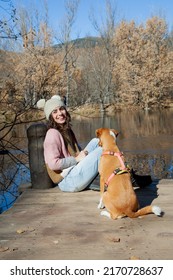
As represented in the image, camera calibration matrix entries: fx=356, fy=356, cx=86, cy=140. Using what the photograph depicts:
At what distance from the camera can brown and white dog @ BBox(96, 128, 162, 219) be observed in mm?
3588

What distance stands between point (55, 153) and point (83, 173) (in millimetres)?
452

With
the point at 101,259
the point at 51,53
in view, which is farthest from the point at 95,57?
the point at 101,259

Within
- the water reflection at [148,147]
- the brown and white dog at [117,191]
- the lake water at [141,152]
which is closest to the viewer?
the brown and white dog at [117,191]

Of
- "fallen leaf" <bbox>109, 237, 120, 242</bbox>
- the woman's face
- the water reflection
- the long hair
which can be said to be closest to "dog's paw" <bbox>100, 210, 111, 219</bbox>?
"fallen leaf" <bbox>109, 237, 120, 242</bbox>

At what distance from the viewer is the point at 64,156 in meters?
4.87

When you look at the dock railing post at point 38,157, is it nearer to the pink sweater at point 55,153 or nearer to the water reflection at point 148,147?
the pink sweater at point 55,153

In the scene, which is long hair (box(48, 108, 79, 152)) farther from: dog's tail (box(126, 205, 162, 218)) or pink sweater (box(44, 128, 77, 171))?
dog's tail (box(126, 205, 162, 218))

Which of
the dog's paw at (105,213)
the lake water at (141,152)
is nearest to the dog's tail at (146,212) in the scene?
the dog's paw at (105,213)

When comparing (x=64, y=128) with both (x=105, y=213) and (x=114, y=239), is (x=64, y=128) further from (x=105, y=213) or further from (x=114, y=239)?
(x=114, y=239)

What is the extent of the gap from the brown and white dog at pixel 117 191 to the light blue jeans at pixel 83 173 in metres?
0.46

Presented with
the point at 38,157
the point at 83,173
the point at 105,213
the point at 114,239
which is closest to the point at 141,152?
the point at 38,157

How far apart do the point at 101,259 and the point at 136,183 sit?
2.36 meters

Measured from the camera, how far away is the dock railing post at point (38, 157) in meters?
5.26
